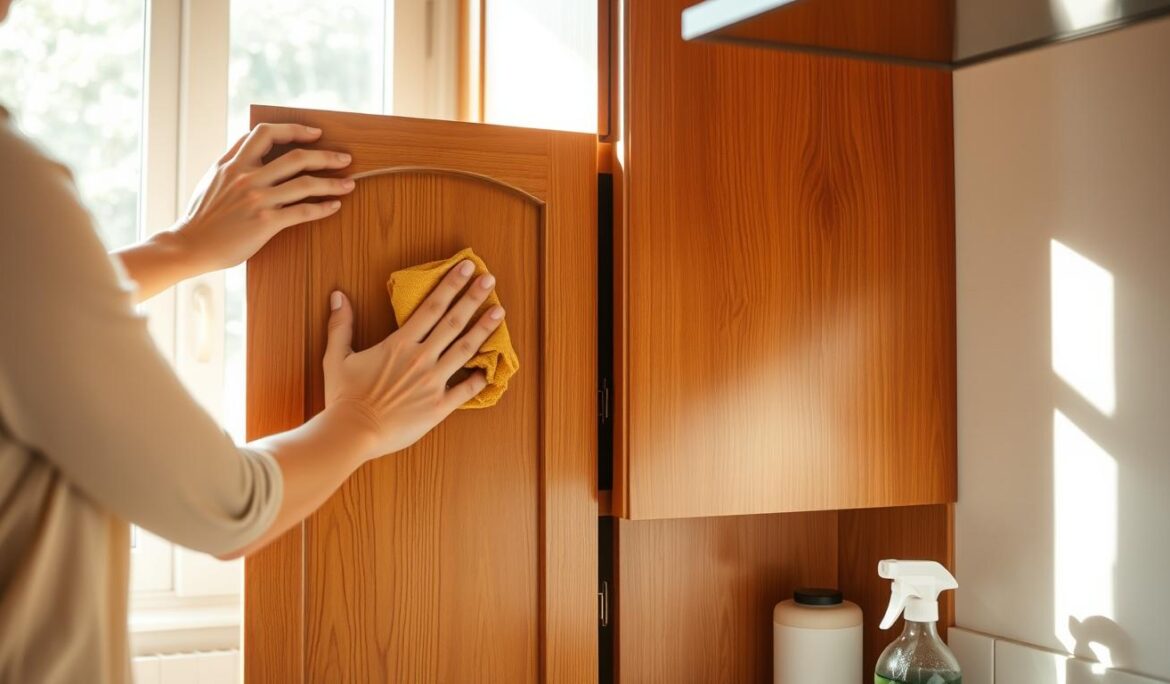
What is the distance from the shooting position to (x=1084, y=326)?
125cm

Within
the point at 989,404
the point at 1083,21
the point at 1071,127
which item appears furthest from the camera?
the point at 989,404

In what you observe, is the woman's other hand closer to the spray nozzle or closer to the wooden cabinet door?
the wooden cabinet door

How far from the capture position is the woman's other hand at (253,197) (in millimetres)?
1085

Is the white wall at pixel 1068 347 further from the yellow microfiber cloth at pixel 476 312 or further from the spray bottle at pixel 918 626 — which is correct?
the yellow microfiber cloth at pixel 476 312

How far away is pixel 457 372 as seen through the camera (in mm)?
1182

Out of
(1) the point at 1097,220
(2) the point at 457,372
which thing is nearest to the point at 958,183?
(1) the point at 1097,220

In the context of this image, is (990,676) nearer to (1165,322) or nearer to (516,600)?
(1165,322)

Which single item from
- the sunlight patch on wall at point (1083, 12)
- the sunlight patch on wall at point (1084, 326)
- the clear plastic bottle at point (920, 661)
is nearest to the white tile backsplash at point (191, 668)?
the clear plastic bottle at point (920, 661)

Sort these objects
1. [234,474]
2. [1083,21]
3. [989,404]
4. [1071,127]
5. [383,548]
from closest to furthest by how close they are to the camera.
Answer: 1. [234,474]
2. [1083,21]
3. [383,548]
4. [1071,127]
5. [989,404]

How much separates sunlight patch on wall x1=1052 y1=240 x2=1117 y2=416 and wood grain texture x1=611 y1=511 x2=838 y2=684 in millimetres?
443

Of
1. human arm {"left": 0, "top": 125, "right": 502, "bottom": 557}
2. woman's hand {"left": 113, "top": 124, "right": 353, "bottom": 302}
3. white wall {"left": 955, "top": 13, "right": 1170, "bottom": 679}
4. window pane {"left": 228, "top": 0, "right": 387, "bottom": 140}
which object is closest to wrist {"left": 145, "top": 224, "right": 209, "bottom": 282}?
woman's hand {"left": 113, "top": 124, "right": 353, "bottom": 302}

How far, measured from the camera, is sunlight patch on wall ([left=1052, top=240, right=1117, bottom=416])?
1223 mm

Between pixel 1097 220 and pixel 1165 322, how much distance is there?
0.14 m

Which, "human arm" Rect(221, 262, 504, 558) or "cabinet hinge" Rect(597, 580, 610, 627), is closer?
"human arm" Rect(221, 262, 504, 558)
